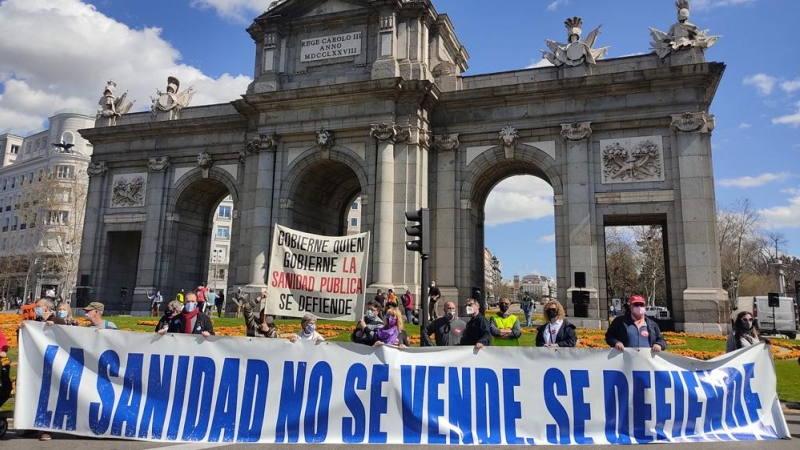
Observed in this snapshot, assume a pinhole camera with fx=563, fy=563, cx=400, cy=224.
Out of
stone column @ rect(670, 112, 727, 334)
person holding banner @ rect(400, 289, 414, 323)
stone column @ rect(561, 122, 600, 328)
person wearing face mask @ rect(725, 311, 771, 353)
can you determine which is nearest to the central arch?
stone column @ rect(561, 122, 600, 328)

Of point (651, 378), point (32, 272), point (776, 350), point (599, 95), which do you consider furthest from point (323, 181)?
point (32, 272)

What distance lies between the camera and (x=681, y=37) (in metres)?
24.8

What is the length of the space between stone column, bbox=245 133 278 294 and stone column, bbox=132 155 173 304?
7.71m

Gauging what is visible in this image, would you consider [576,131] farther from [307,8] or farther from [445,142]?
[307,8]

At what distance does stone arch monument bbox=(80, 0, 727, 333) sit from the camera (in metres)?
24.3

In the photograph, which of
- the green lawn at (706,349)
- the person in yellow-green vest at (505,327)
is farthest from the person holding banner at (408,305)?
the person in yellow-green vest at (505,327)

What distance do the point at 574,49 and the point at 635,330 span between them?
20309 millimetres

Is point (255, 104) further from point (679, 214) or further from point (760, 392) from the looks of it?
point (760, 392)

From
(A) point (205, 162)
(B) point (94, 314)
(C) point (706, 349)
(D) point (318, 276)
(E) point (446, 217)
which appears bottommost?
(C) point (706, 349)

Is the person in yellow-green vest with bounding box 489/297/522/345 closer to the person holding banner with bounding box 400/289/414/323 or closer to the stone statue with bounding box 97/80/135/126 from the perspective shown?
the person holding banner with bounding box 400/289/414/323

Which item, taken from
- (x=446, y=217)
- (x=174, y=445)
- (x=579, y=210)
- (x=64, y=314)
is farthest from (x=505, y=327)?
(x=446, y=217)

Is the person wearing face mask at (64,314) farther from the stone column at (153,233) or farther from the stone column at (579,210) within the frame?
the stone column at (153,233)

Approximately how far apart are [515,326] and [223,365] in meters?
5.03

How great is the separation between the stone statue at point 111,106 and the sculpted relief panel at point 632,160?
28979mm
